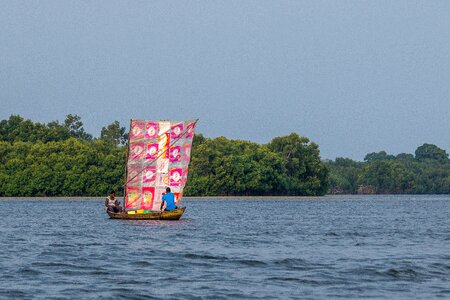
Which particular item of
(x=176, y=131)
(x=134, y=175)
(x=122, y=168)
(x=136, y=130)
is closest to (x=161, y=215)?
(x=134, y=175)

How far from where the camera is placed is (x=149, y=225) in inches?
2477

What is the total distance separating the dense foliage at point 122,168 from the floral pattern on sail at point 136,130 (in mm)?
107866

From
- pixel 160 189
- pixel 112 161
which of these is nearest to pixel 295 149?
pixel 112 161

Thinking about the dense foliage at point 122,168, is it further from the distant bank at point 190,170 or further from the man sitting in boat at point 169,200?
the man sitting in boat at point 169,200

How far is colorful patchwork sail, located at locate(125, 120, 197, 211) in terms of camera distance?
66750mm

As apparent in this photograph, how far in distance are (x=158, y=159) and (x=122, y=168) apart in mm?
111814

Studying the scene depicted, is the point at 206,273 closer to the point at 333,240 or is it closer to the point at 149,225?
the point at 333,240

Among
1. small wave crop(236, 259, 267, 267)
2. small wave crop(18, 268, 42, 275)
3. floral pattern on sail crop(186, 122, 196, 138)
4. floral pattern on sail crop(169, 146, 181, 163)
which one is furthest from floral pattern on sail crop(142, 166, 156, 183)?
small wave crop(18, 268, 42, 275)

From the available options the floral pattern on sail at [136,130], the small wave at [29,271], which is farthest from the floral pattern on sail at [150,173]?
the small wave at [29,271]

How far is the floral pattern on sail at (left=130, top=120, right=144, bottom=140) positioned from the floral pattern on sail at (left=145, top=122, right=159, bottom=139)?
357 mm

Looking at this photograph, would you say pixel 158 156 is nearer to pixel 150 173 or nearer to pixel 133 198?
pixel 150 173

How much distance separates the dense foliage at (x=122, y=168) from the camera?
6870 inches

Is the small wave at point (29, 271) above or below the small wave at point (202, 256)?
below

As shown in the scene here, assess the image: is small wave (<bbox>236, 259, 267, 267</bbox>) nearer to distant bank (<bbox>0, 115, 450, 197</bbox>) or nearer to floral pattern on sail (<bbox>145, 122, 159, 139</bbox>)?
floral pattern on sail (<bbox>145, 122, 159, 139</bbox>)
